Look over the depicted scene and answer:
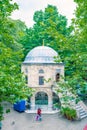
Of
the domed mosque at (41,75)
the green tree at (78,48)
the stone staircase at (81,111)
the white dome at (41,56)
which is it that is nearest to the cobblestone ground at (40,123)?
the stone staircase at (81,111)

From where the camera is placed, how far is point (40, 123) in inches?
931

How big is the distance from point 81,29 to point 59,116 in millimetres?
16545

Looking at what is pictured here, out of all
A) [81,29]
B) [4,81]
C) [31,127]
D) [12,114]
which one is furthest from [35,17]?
[4,81]

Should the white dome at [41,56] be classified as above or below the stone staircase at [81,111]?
above

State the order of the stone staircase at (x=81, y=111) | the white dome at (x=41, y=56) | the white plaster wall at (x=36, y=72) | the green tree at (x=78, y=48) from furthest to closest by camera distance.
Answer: the white dome at (x=41, y=56), the white plaster wall at (x=36, y=72), the stone staircase at (x=81, y=111), the green tree at (x=78, y=48)

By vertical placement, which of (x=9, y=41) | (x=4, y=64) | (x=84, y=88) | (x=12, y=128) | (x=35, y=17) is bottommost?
(x=12, y=128)

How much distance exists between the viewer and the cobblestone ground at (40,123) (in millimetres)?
22302

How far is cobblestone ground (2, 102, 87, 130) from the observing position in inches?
878

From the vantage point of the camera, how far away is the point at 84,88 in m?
10.1

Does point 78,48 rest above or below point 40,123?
above

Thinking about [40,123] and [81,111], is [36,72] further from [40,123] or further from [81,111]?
[40,123]

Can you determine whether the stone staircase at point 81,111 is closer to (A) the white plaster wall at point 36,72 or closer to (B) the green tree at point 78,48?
(A) the white plaster wall at point 36,72

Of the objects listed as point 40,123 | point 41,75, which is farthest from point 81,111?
point 41,75

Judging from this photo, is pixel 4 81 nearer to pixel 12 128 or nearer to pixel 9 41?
pixel 9 41
